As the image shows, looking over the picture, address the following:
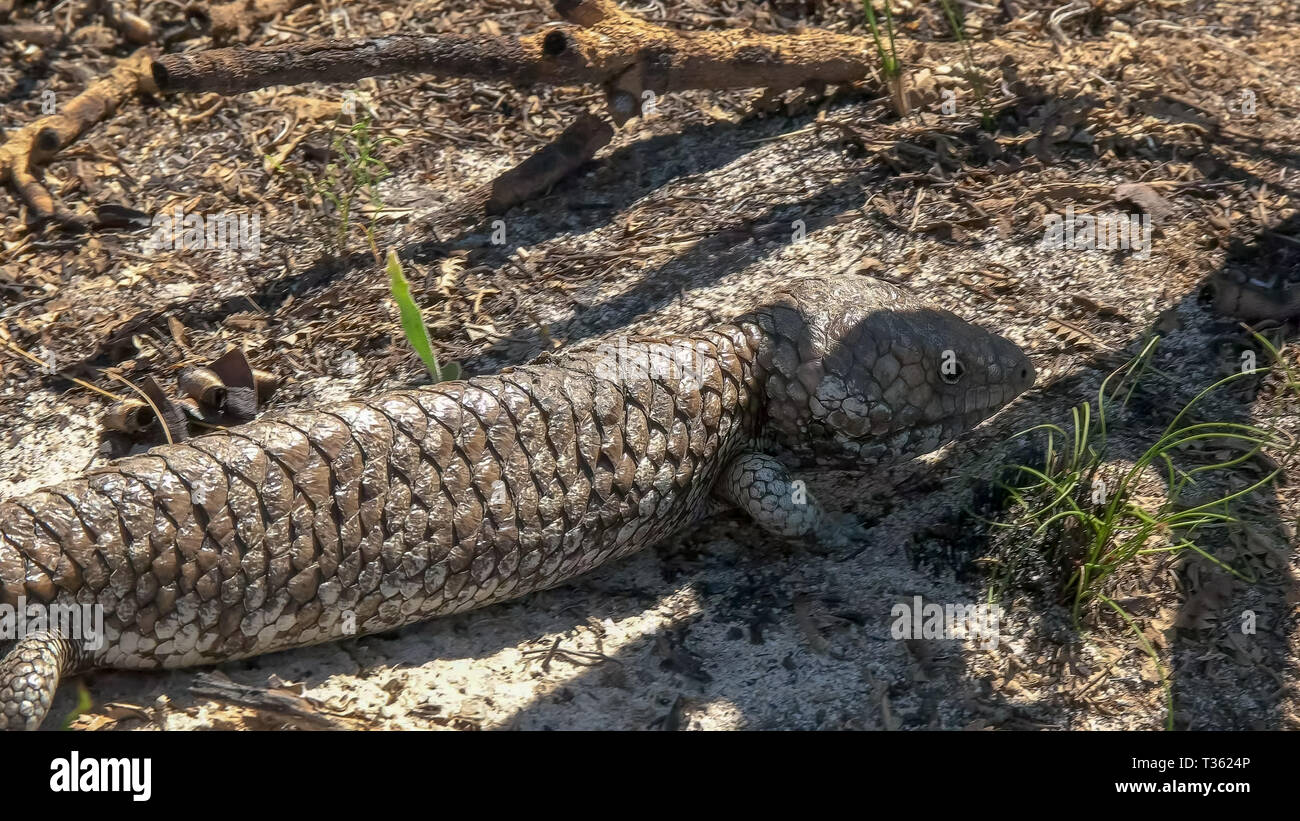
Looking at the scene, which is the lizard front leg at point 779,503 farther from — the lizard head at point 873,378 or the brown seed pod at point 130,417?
the brown seed pod at point 130,417

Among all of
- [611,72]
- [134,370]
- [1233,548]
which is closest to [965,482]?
[1233,548]

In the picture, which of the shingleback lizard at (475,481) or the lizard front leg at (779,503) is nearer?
the shingleback lizard at (475,481)

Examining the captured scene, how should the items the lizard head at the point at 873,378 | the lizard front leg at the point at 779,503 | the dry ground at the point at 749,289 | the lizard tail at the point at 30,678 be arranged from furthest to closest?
the lizard head at the point at 873,378
the lizard front leg at the point at 779,503
the dry ground at the point at 749,289
the lizard tail at the point at 30,678

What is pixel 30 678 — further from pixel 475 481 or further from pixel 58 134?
pixel 58 134

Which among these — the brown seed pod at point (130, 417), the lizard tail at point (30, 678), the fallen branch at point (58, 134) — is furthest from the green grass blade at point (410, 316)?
the fallen branch at point (58, 134)

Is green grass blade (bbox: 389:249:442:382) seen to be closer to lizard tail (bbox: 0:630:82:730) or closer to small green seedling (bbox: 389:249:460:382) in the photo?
small green seedling (bbox: 389:249:460:382)

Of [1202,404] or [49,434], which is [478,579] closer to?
[49,434]
